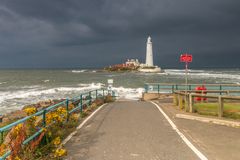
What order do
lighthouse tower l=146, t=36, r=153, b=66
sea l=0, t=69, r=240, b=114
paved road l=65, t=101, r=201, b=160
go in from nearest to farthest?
paved road l=65, t=101, r=201, b=160 < sea l=0, t=69, r=240, b=114 < lighthouse tower l=146, t=36, r=153, b=66

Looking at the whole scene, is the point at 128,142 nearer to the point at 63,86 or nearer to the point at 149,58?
the point at 63,86

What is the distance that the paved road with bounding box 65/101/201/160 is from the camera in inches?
248

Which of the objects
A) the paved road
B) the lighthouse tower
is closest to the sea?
the paved road

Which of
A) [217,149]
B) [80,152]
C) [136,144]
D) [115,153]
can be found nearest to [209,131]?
[217,149]

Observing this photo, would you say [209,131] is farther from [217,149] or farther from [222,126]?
[217,149]

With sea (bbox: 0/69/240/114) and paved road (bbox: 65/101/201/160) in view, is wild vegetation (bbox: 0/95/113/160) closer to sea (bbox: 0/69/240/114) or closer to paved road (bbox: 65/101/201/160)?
paved road (bbox: 65/101/201/160)

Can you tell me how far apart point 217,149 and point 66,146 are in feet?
13.0

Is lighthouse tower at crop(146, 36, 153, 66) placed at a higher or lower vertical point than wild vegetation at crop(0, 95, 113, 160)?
higher

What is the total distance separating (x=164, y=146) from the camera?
713 cm

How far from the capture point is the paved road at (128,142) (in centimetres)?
630

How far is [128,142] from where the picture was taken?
7.53m

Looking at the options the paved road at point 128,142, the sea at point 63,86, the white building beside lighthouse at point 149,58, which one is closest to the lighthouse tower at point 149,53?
the white building beside lighthouse at point 149,58

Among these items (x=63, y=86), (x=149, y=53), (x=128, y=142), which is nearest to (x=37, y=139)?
(x=128, y=142)

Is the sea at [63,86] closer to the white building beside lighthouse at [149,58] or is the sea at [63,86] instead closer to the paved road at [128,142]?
the paved road at [128,142]
